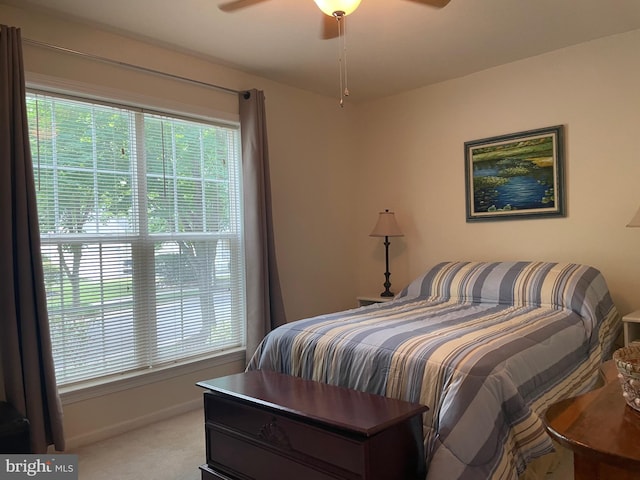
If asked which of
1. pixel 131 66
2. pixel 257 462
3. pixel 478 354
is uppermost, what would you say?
pixel 131 66

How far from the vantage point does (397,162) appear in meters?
4.32

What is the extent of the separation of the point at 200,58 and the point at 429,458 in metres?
2.89

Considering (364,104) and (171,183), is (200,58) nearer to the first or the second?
(171,183)

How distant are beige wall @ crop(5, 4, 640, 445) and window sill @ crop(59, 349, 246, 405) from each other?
1.7 inches

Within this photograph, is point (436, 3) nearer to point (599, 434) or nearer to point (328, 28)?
point (328, 28)

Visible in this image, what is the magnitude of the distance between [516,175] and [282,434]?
264 centimetres

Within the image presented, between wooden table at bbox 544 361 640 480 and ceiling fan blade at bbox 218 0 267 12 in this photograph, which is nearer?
wooden table at bbox 544 361 640 480

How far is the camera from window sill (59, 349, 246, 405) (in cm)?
278

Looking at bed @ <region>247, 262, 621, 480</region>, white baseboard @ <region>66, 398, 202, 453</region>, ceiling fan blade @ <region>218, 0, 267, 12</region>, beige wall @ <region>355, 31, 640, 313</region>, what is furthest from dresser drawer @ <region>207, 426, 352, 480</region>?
beige wall @ <region>355, 31, 640, 313</region>

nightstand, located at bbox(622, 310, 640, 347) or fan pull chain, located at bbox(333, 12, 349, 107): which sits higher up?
fan pull chain, located at bbox(333, 12, 349, 107)

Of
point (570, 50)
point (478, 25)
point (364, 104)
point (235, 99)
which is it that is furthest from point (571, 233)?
point (235, 99)

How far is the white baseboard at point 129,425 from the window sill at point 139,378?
0.20 m

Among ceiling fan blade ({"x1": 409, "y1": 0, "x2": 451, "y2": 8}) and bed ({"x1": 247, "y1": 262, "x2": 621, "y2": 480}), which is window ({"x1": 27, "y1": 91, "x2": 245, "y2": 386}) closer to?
bed ({"x1": 247, "y1": 262, "x2": 621, "y2": 480})

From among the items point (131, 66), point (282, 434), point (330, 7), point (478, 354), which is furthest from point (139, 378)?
point (330, 7)
